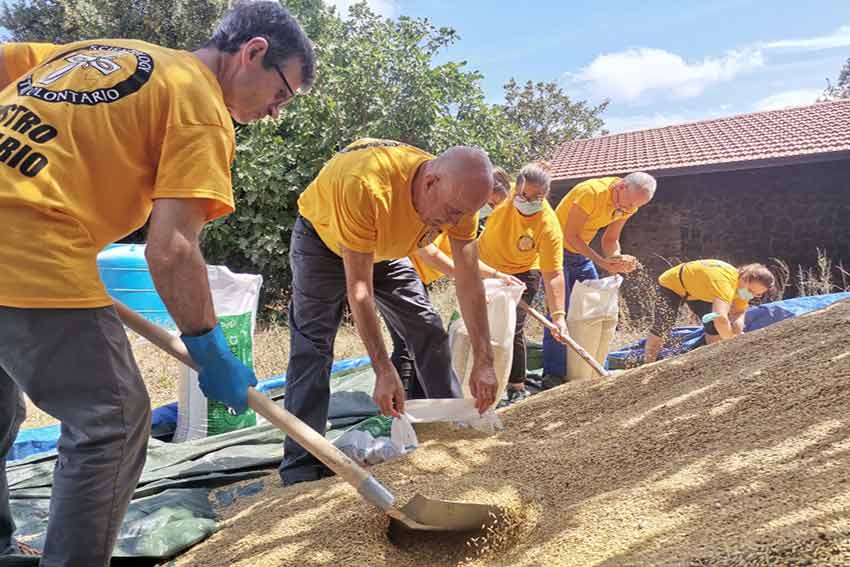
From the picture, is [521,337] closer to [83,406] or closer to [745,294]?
[745,294]

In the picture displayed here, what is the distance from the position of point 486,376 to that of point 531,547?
0.90 metres

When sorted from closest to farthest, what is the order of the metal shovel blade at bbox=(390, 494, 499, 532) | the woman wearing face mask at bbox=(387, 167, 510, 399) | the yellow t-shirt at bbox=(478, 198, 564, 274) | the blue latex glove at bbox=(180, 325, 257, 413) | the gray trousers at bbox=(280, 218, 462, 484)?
the blue latex glove at bbox=(180, 325, 257, 413) < the metal shovel blade at bbox=(390, 494, 499, 532) < the gray trousers at bbox=(280, 218, 462, 484) < the woman wearing face mask at bbox=(387, 167, 510, 399) < the yellow t-shirt at bbox=(478, 198, 564, 274)

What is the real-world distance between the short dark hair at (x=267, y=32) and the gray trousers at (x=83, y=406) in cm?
72

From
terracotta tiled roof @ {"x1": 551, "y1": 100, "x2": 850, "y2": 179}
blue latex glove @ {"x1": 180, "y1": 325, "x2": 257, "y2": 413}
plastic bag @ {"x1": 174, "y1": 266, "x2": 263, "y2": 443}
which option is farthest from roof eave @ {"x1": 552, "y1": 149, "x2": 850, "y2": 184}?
blue latex glove @ {"x1": 180, "y1": 325, "x2": 257, "y2": 413}

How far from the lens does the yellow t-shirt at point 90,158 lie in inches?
54.1

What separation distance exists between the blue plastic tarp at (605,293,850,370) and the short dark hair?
13.4ft

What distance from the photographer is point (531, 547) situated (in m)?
1.68

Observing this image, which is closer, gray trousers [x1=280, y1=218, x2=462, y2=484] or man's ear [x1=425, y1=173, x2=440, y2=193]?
man's ear [x1=425, y1=173, x2=440, y2=193]

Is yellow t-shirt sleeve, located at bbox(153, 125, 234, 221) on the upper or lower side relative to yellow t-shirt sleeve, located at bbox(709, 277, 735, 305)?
upper

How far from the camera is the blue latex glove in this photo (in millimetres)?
1569

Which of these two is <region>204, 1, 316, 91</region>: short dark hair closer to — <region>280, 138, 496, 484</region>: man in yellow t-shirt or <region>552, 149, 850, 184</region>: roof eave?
<region>280, 138, 496, 484</region>: man in yellow t-shirt

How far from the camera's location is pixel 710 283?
4684 mm

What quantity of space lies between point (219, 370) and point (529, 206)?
2.87 metres

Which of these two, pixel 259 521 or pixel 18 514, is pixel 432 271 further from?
pixel 18 514
